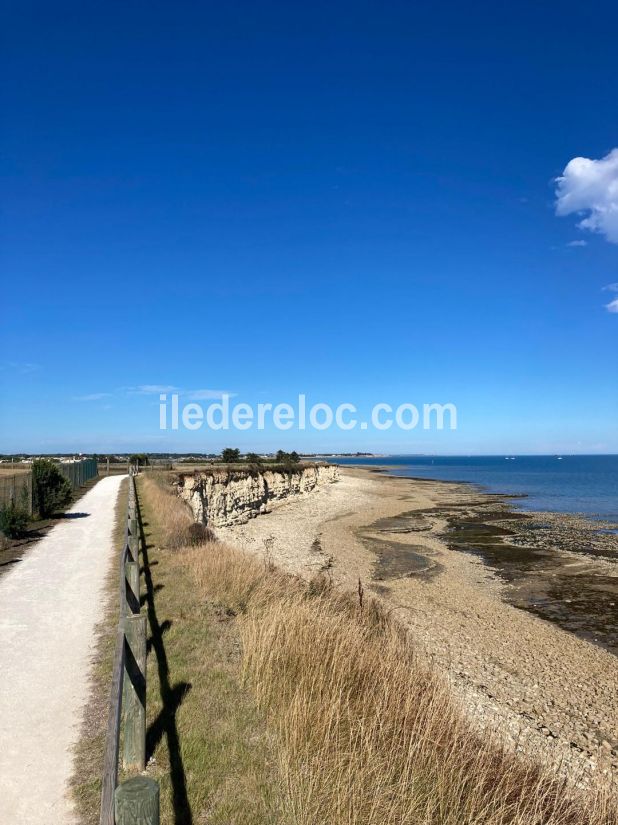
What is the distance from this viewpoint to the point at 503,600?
18.5 meters

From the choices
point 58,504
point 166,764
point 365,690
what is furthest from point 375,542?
point 166,764

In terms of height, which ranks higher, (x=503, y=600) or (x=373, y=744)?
(x=373, y=744)

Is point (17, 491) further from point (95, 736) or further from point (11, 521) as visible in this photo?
point (95, 736)

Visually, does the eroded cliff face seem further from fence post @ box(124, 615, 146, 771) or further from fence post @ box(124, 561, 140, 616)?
fence post @ box(124, 615, 146, 771)

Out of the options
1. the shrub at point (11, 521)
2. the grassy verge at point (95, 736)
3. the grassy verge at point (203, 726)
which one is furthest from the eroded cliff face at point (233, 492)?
the grassy verge at point (95, 736)

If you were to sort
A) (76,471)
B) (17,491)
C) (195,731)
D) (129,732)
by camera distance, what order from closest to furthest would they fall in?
1. (129,732)
2. (195,731)
3. (17,491)
4. (76,471)

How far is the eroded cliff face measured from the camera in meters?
36.2

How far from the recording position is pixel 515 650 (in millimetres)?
13461

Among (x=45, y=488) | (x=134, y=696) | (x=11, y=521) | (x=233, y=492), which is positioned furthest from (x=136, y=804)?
(x=233, y=492)

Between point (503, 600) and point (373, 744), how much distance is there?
48.6 ft

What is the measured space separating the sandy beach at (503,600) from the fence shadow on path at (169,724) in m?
5.54

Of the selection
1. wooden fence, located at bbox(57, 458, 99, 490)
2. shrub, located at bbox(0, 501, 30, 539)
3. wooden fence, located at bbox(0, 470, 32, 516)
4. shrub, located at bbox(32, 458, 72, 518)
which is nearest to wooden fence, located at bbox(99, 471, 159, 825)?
shrub, located at bbox(0, 501, 30, 539)

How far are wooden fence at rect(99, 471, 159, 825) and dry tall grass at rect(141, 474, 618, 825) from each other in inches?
56.7

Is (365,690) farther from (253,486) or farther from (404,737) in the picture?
(253,486)
